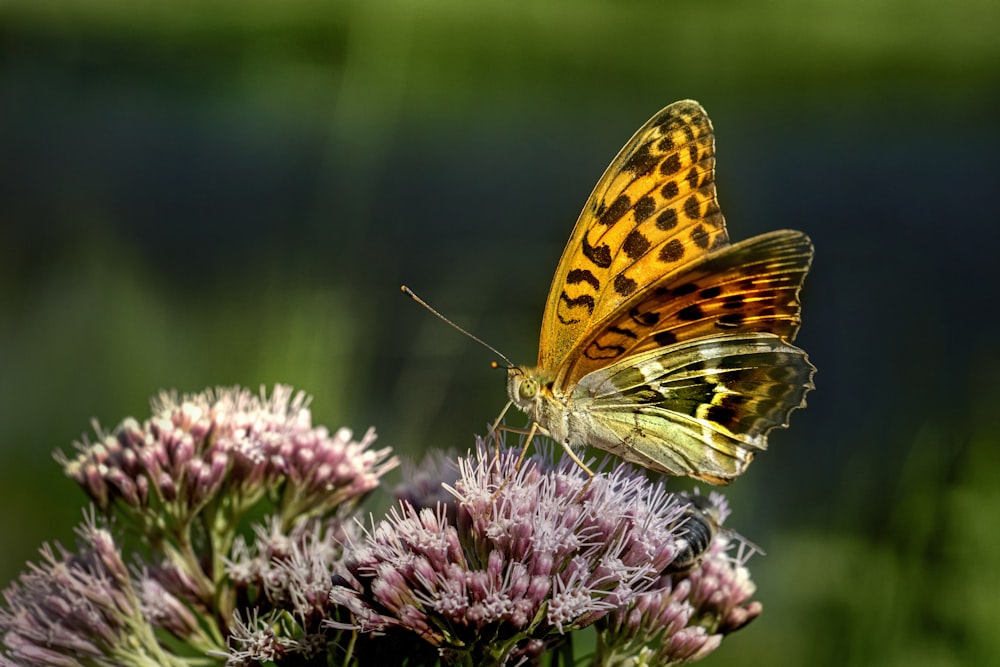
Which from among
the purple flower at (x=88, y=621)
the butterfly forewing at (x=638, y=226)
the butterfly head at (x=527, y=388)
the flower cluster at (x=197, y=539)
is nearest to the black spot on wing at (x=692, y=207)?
A: the butterfly forewing at (x=638, y=226)

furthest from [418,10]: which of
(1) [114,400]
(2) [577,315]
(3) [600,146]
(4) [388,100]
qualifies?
(2) [577,315]

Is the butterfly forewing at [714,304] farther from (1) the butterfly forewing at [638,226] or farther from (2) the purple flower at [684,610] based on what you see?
(2) the purple flower at [684,610]

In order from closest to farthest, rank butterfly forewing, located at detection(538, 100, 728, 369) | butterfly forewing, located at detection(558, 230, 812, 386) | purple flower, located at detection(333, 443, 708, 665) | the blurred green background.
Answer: purple flower, located at detection(333, 443, 708, 665) → butterfly forewing, located at detection(558, 230, 812, 386) → butterfly forewing, located at detection(538, 100, 728, 369) → the blurred green background

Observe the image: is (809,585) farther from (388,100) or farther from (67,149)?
(67,149)

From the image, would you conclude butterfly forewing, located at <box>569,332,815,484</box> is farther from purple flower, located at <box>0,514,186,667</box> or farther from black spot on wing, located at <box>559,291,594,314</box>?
purple flower, located at <box>0,514,186,667</box>

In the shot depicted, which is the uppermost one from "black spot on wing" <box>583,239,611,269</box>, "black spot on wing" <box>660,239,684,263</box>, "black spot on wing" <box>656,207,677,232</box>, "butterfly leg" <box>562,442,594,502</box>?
"black spot on wing" <box>656,207,677,232</box>

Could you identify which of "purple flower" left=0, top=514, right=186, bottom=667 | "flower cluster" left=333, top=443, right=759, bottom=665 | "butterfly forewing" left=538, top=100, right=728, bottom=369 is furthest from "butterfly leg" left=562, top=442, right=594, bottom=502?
"purple flower" left=0, top=514, right=186, bottom=667

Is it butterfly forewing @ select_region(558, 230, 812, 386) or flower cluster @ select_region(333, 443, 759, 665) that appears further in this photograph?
butterfly forewing @ select_region(558, 230, 812, 386)
